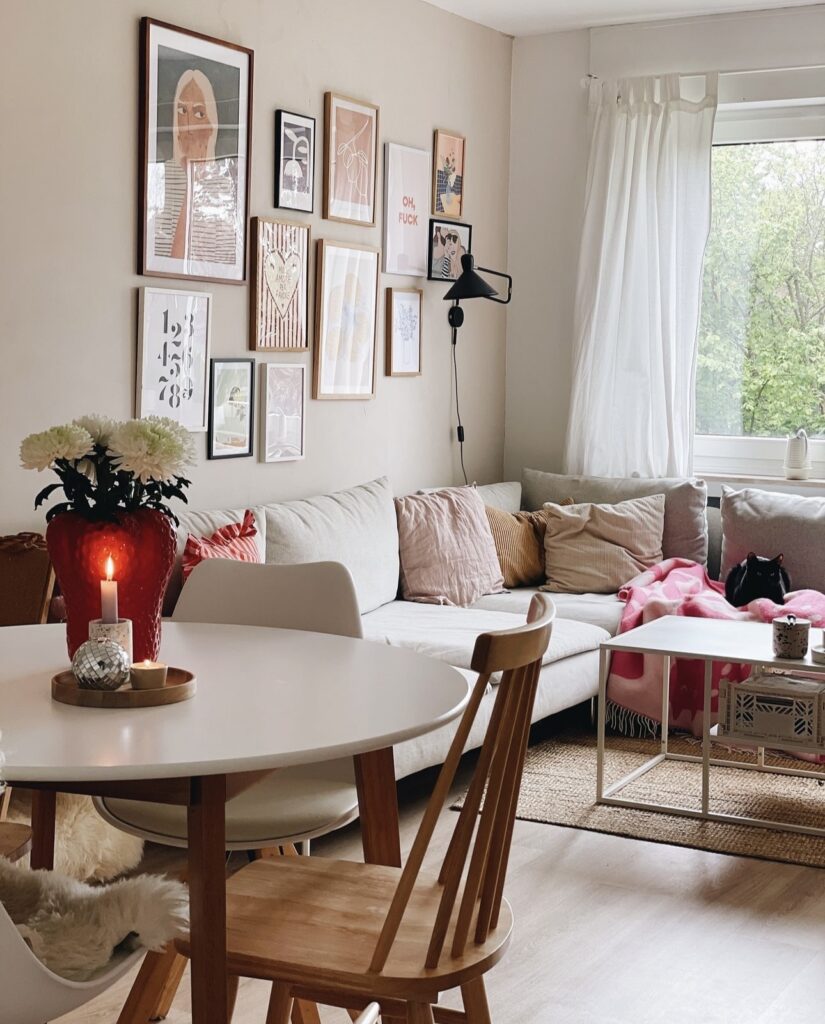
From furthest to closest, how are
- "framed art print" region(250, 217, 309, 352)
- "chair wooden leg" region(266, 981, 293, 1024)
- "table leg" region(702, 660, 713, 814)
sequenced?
"framed art print" region(250, 217, 309, 352), "table leg" region(702, 660, 713, 814), "chair wooden leg" region(266, 981, 293, 1024)

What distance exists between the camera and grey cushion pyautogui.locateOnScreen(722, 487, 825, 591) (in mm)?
4938

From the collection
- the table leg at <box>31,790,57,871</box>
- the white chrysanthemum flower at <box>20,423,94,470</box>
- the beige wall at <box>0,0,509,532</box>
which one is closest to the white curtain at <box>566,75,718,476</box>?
the beige wall at <box>0,0,509,532</box>

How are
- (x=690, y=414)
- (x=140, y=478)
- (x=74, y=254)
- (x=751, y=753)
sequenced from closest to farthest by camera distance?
(x=140, y=478) → (x=74, y=254) → (x=751, y=753) → (x=690, y=414)

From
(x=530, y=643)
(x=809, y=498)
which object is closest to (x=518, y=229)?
(x=809, y=498)

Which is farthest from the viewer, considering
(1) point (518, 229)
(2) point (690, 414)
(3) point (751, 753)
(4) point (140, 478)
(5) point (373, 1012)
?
(1) point (518, 229)

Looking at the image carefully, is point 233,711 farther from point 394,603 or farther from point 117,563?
point 394,603

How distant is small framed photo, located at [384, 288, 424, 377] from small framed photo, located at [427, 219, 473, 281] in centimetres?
15

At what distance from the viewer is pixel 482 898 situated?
174 cm

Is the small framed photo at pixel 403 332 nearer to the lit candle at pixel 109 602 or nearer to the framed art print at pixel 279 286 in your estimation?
the framed art print at pixel 279 286

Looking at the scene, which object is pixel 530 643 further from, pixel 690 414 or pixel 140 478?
pixel 690 414

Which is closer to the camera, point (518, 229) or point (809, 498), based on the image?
point (809, 498)

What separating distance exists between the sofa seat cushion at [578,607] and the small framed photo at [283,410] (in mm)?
897

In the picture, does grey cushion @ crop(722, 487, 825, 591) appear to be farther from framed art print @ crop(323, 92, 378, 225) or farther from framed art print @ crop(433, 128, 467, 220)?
framed art print @ crop(323, 92, 378, 225)

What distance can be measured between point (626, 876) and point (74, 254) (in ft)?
7.26
